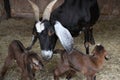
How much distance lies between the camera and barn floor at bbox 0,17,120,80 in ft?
11.7

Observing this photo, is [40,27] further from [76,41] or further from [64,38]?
[76,41]

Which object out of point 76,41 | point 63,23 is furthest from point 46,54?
point 76,41

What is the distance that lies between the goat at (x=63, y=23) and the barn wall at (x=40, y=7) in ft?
5.38

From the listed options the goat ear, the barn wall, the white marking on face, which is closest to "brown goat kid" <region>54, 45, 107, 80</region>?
the goat ear

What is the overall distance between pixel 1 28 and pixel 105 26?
6.67ft

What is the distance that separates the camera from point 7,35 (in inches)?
209

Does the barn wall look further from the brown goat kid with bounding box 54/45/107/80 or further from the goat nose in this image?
the brown goat kid with bounding box 54/45/107/80

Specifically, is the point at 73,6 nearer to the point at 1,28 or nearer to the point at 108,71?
the point at 108,71

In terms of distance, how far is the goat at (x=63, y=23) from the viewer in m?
3.17

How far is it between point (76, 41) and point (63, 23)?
1.23 m

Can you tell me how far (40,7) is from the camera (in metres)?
6.40

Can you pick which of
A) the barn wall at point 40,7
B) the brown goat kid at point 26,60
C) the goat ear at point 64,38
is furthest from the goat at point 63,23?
the barn wall at point 40,7

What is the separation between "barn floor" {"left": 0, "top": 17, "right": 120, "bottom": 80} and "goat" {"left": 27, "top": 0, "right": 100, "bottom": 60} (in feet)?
1.17

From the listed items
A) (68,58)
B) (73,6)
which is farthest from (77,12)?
(68,58)
